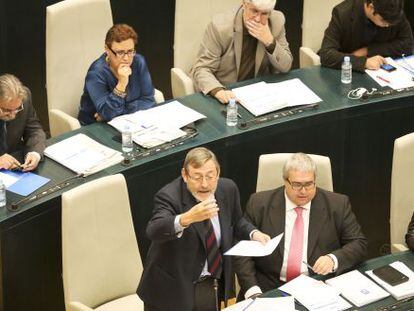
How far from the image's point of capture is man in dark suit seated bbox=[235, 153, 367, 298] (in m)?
5.40

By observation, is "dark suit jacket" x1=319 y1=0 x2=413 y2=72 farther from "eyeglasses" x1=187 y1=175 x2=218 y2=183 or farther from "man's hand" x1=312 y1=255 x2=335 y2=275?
"eyeglasses" x1=187 y1=175 x2=218 y2=183

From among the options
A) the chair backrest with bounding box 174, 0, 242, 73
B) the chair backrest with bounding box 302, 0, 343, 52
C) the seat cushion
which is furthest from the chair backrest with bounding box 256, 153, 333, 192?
the chair backrest with bounding box 302, 0, 343, 52

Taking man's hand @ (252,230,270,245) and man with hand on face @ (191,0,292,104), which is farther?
man with hand on face @ (191,0,292,104)

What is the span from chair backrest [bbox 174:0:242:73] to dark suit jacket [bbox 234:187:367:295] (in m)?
1.93

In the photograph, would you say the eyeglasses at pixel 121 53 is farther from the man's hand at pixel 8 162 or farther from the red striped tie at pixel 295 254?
the red striped tie at pixel 295 254

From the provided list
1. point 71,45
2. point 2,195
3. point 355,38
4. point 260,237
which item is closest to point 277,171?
point 260,237

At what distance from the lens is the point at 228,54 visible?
22.1 ft

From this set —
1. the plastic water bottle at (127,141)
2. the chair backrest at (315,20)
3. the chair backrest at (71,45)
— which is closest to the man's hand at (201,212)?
the plastic water bottle at (127,141)

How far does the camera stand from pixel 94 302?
215 inches

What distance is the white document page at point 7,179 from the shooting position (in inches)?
222

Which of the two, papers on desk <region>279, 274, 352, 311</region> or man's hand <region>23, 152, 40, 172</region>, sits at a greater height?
man's hand <region>23, 152, 40, 172</region>

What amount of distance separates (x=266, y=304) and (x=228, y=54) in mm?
2179

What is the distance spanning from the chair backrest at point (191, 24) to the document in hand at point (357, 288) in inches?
94.1

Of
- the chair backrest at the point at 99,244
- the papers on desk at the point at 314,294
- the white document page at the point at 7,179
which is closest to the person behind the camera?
the papers on desk at the point at 314,294
